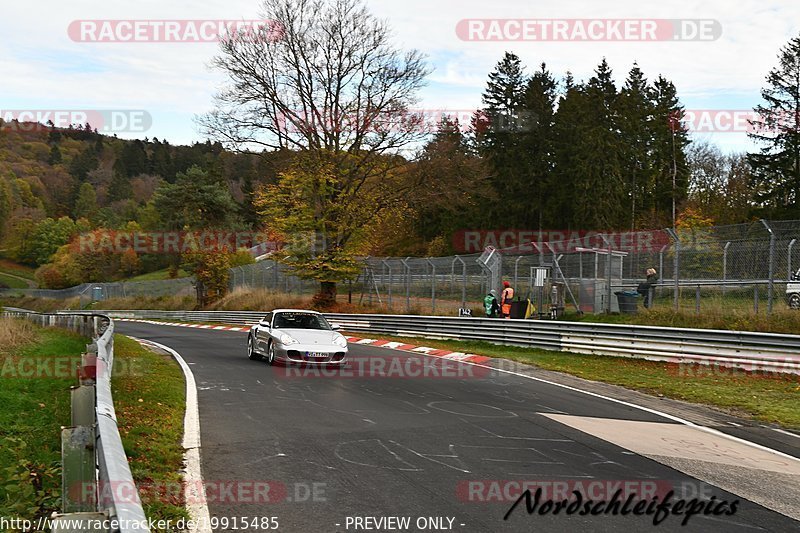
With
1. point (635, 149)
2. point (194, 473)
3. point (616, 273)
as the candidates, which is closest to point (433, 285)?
point (616, 273)

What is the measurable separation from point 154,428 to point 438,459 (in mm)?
3224

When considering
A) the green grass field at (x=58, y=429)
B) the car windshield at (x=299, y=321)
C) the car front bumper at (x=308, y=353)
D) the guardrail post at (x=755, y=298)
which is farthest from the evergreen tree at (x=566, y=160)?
the green grass field at (x=58, y=429)

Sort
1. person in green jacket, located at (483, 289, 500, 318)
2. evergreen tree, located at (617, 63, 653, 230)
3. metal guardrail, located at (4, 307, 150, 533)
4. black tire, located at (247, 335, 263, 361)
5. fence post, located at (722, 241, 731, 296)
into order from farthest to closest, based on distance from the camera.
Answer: evergreen tree, located at (617, 63, 653, 230) → person in green jacket, located at (483, 289, 500, 318) → fence post, located at (722, 241, 731, 296) → black tire, located at (247, 335, 263, 361) → metal guardrail, located at (4, 307, 150, 533)

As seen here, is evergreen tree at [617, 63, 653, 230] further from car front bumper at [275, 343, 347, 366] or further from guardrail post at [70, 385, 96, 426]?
guardrail post at [70, 385, 96, 426]

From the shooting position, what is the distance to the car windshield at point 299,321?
52.9 feet

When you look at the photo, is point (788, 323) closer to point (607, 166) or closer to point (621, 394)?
point (621, 394)

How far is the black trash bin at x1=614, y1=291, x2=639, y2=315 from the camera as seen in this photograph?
69.2 feet

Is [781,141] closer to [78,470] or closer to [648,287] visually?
[648,287]

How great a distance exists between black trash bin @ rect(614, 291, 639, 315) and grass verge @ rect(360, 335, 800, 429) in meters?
3.30

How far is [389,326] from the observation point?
26828mm

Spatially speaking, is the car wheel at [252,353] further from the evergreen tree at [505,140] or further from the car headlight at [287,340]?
the evergreen tree at [505,140]

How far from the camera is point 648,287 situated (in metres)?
20.8

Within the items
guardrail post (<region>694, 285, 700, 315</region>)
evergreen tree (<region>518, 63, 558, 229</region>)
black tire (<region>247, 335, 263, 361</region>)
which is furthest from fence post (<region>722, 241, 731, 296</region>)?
evergreen tree (<region>518, 63, 558, 229</region>)

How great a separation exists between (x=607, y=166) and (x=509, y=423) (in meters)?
46.9
